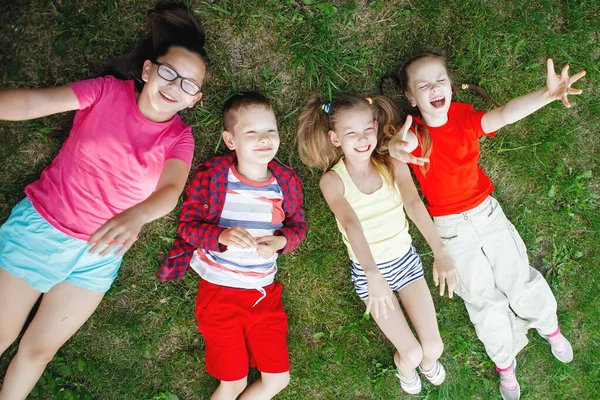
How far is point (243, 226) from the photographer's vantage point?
3.69 metres

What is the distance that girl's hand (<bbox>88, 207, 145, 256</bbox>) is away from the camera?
242 centimetres

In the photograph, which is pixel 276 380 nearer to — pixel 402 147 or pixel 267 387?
pixel 267 387

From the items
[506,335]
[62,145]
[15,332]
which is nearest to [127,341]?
[15,332]

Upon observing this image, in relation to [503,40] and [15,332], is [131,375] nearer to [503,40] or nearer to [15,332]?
[15,332]

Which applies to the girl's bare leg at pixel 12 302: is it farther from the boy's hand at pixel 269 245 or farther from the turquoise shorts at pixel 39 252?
the boy's hand at pixel 269 245

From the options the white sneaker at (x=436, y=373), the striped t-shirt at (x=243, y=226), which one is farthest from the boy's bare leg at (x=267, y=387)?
the white sneaker at (x=436, y=373)

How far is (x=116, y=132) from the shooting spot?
3350 millimetres

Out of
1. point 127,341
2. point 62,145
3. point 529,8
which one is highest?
point 529,8

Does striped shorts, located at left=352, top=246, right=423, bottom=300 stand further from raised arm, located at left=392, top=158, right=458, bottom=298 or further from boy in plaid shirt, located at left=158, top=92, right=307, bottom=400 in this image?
boy in plaid shirt, located at left=158, top=92, right=307, bottom=400

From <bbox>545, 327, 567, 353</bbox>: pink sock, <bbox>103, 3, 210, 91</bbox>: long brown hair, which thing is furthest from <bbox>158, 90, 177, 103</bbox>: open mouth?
<bbox>545, 327, 567, 353</bbox>: pink sock

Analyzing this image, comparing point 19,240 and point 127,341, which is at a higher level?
point 19,240

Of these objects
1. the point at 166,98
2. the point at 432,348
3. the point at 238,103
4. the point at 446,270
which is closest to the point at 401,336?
the point at 432,348

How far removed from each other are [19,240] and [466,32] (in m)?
4.00

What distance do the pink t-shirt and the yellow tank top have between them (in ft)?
4.32
